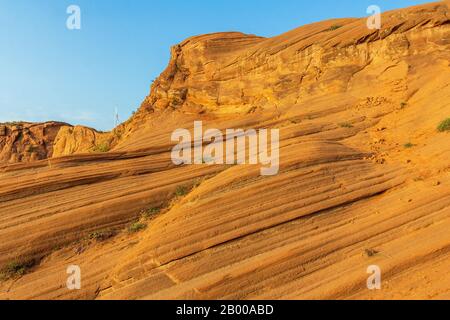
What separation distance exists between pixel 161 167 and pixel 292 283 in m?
6.30

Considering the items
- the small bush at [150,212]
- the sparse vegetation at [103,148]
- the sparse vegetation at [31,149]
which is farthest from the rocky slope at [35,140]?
the small bush at [150,212]

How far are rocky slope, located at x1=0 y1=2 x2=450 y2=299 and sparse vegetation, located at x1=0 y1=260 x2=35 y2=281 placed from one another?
0.10 ft

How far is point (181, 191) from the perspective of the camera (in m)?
10.7

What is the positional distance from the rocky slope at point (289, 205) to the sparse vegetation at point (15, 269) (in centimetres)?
3

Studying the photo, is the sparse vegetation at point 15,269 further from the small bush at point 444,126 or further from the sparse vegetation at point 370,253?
the small bush at point 444,126

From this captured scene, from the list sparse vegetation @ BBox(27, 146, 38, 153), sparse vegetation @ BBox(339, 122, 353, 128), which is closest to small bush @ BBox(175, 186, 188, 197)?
sparse vegetation @ BBox(339, 122, 353, 128)

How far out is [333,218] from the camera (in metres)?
8.66

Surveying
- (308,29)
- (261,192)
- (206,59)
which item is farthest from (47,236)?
(308,29)

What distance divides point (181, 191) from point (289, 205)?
3158 millimetres

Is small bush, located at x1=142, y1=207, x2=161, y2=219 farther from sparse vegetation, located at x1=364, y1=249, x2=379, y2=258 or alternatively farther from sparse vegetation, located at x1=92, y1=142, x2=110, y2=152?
sparse vegetation, located at x1=92, y1=142, x2=110, y2=152

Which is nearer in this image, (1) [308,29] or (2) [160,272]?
(2) [160,272]

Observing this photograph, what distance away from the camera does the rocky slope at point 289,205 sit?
7219 millimetres

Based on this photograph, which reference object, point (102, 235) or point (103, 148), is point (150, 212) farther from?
point (103, 148)
